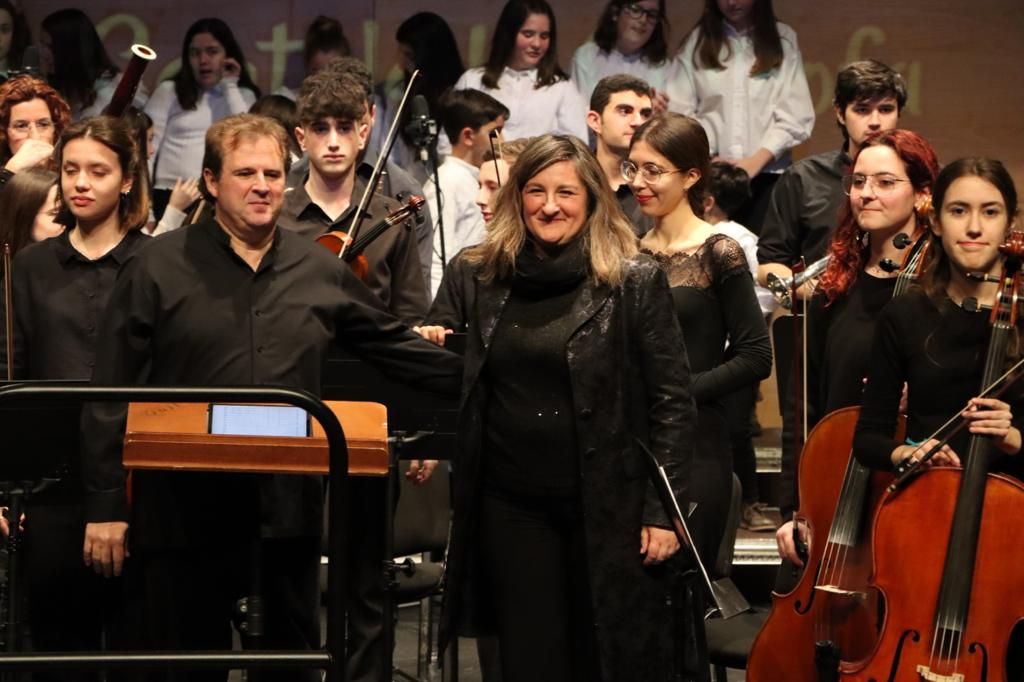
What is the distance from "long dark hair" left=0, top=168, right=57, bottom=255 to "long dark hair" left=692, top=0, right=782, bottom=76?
3.58 metres

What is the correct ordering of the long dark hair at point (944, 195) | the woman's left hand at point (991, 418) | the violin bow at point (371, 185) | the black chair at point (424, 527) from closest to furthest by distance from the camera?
the woman's left hand at point (991, 418)
the long dark hair at point (944, 195)
the violin bow at point (371, 185)
the black chair at point (424, 527)

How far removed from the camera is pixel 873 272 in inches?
158

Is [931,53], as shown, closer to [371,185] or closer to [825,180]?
[825,180]

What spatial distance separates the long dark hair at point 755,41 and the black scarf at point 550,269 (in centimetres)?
387

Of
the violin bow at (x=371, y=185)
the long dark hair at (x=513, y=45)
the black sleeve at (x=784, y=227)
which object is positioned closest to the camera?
the violin bow at (x=371, y=185)

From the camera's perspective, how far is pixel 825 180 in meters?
5.30

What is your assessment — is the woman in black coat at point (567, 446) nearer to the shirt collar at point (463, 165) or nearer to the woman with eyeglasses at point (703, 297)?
the woman with eyeglasses at point (703, 297)

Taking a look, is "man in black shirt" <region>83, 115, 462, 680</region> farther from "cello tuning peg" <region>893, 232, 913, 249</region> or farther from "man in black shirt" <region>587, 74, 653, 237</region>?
"man in black shirt" <region>587, 74, 653, 237</region>

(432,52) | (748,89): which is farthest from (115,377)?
(432,52)

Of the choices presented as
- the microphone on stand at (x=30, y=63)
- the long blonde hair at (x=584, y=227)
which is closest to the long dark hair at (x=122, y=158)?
the long blonde hair at (x=584, y=227)

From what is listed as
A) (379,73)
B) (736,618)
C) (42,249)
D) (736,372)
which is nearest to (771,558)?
(736,618)

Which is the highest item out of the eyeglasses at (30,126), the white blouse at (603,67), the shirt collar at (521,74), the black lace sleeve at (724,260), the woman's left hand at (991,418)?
the white blouse at (603,67)

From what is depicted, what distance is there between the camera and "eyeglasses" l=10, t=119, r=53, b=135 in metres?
5.34

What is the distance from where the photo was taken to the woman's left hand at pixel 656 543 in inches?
132
